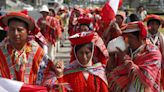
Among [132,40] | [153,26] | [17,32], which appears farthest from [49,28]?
[17,32]

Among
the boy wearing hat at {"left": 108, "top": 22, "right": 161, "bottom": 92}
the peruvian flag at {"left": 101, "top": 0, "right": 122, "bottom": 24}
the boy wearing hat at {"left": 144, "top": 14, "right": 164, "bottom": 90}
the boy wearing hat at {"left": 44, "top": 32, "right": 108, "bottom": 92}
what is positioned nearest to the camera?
the boy wearing hat at {"left": 44, "top": 32, "right": 108, "bottom": 92}

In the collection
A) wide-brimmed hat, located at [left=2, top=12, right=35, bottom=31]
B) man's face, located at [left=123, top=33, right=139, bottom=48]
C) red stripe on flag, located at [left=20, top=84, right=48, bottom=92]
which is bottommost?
red stripe on flag, located at [left=20, top=84, right=48, bottom=92]

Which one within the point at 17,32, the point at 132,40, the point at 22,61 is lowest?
the point at 22,61

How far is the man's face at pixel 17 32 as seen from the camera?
490cm

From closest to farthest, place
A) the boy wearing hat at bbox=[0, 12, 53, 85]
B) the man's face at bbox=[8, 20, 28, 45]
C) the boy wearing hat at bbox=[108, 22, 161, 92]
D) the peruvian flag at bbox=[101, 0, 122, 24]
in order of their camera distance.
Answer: the man's face at bbox=[8, 20, 28, 45]
the boy wearing hat at bbox=[0, 12, 53, 85]
the boy wearing hat at bbox=[108, 22, 161, 92]
the peruvian flag at bbox=[101, 0, 122, 24]

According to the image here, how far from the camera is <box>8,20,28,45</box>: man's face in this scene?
4.90 m

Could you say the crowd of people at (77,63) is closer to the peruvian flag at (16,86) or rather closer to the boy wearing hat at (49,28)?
the peruvian flag at (16,86)

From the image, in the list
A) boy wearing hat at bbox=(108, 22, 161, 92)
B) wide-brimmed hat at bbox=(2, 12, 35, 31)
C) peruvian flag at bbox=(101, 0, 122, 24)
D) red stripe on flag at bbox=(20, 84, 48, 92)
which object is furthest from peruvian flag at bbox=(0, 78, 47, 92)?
peruvian flag at bbox=(101, 0, 122, 24)

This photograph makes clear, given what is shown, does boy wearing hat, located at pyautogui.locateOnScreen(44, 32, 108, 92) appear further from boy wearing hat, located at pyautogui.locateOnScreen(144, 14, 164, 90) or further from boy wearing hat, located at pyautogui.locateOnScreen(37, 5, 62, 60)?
boy wearing hat, located at pyautogui.locateOnScreen(37, 5, 62, 60)

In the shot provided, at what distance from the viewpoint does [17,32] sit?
16.1 feet

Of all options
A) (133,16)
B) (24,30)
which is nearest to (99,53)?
(24,30)

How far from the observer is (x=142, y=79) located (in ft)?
17.9

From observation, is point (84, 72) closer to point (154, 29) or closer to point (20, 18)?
point (20, 18)

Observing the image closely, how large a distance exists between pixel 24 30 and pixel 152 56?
4.99 feet
